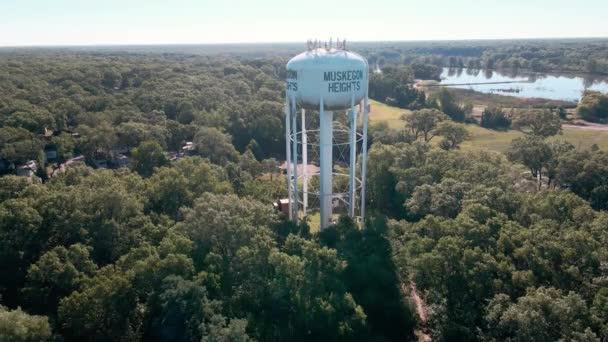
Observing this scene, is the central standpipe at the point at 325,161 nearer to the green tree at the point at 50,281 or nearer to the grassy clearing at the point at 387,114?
the green tree at the point at 50,281

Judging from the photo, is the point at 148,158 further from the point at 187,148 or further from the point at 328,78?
the point at 328,78

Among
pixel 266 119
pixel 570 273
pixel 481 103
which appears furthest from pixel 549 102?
pixel 570 273

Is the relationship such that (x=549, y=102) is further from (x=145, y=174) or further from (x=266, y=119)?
(x=145, y=174)

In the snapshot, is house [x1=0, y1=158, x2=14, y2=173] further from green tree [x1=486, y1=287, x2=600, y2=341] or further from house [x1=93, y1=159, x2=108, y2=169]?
green tree [x1=486, y1=287, x2=600, y2=341]

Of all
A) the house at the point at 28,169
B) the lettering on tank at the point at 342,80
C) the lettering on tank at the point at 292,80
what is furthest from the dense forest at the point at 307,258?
the house at the point at 28,169

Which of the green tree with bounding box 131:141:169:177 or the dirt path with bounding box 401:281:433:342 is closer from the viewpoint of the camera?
the dirt path with bounding box 401:281:433:342

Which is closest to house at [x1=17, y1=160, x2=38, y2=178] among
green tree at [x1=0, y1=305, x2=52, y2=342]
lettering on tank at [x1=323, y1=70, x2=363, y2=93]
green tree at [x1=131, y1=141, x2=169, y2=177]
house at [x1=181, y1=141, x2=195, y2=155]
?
green tree at [x1=131, y1=141, x2=169, y2=177]
